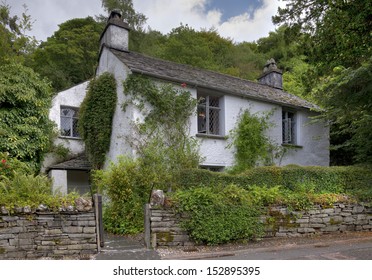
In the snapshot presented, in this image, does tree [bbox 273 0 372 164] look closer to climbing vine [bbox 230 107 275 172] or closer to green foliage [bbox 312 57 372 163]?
green foliage [bbox 312 57 372 163]

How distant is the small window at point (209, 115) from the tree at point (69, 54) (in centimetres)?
1225

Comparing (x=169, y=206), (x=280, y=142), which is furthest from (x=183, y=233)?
(x=280, y=142)

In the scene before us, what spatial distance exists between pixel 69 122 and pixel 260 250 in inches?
545

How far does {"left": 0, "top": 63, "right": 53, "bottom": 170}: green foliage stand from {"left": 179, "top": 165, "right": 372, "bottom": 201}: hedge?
8838 mm

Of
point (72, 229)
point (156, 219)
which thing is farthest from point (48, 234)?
point (156, 219)

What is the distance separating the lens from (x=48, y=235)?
709cm

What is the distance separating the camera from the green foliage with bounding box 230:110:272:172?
14430mm

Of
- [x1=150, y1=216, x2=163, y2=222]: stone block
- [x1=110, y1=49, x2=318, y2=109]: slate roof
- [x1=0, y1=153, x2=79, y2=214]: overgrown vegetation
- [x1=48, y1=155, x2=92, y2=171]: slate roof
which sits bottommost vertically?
[x1=150, y1=216, x2=163, y2=222]: stone block

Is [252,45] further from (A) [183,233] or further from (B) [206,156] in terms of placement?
(A) [183,233]

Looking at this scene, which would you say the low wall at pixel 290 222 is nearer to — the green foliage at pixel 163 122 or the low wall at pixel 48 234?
the low wall at pixel 48 234

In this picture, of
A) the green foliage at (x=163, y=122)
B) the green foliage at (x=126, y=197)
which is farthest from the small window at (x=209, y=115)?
the green foliage at (x=126, y=197)

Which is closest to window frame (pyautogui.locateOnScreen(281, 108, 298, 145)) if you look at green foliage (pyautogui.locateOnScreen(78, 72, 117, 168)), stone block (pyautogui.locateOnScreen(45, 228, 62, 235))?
green foliage (pyautogui.locateOnScreen(78, 72, 117, 168))

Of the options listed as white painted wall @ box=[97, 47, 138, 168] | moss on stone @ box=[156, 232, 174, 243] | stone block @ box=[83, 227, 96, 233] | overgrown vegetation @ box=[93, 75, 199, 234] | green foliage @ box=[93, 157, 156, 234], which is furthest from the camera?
white painted wall @ box=[97, 47, 138, 168]

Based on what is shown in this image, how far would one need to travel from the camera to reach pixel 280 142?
1597 cm
